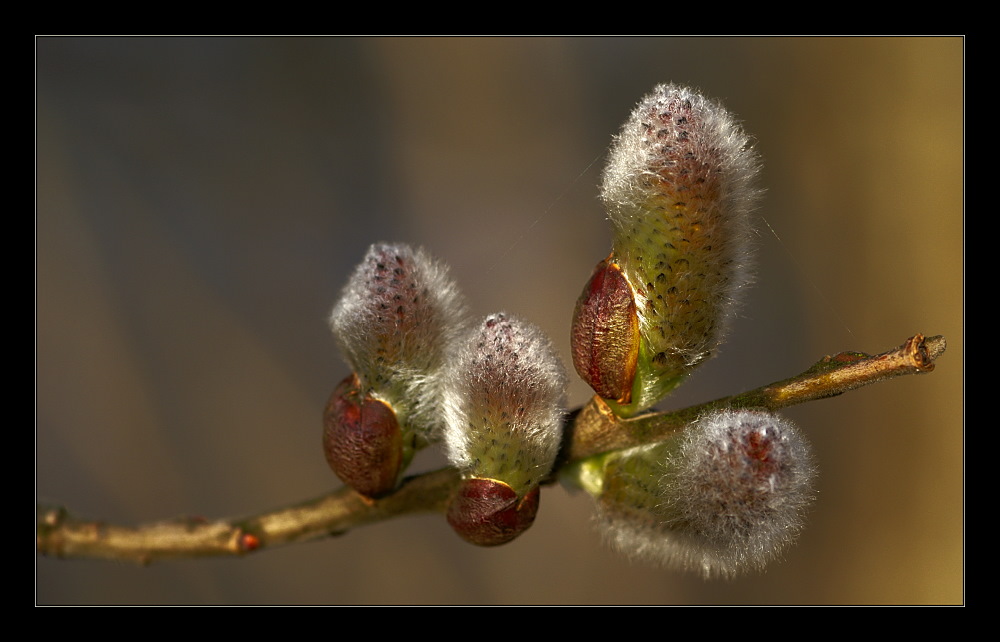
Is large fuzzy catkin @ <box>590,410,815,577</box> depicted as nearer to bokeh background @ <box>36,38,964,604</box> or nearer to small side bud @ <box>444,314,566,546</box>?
small side bud @ <box>444,314,566,546</box>

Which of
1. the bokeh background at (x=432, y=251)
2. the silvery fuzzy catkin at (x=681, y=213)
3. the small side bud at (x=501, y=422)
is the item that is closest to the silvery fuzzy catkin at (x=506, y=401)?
the small side bud at (x=501, y=422)

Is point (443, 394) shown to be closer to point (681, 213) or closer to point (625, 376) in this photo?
point (625, 376)

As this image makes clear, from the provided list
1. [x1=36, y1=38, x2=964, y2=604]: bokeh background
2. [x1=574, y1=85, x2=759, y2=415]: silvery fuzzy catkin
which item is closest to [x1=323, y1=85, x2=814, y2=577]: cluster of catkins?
[x1=574, y1=85, x2=759, y2=415]: silvery fuzzy catkin

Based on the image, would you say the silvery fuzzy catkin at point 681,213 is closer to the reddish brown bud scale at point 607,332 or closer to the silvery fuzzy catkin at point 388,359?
the reddish brown bud scale at point 607,332

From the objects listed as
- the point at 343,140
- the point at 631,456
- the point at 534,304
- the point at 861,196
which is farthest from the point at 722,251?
the point at 343,140

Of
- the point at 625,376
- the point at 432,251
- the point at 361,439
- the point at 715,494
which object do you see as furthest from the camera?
the point at 432,251

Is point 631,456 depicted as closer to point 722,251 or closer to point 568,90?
point 722,251

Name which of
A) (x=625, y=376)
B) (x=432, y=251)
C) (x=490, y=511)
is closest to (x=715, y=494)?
(x=625, y=376)
